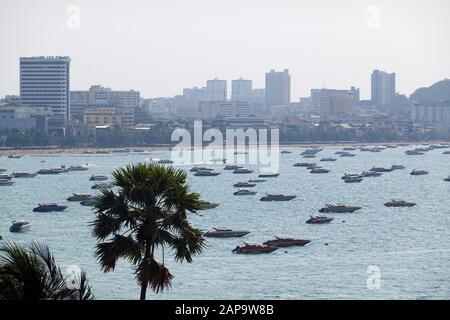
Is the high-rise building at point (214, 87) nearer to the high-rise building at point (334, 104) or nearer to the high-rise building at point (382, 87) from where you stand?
the high-rise building at point (382, 87)

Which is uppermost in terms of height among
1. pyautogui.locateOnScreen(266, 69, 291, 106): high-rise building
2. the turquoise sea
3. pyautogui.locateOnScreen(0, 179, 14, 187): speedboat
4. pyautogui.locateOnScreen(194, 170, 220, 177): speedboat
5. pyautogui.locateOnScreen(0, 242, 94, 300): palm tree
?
pyautogui.locateOnScreen(266, 69, 291, 106): high-rise building

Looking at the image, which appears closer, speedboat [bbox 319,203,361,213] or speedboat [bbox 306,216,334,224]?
speedboat [bbox 306,216,334,224]

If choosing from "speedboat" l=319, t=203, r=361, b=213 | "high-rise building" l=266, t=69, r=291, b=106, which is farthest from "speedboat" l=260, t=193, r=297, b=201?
"high-rise building" l=266, t=69, r=291, b=106

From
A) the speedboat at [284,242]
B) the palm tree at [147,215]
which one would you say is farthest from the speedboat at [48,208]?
the palm tree at [147,215]

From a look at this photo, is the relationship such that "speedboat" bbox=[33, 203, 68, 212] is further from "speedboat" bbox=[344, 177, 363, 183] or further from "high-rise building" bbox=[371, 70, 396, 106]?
"high-rise building" bbox=[371, 70, 396, 106]
